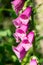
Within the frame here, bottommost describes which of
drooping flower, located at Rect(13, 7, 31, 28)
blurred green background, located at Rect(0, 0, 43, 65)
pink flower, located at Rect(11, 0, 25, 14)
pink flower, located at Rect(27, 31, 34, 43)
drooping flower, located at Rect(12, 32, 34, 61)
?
blurred green background, located at Rect(0, 0, 43, 65)

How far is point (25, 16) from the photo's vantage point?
9.85 ft

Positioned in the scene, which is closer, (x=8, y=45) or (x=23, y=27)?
(x=23, y=27)

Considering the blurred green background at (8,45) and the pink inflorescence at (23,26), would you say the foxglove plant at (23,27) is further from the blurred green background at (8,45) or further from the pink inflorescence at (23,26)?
the blurred green background at (8,45)

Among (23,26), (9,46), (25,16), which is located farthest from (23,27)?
(9,46)

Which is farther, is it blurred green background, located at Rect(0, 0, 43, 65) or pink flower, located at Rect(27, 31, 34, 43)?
blurred green background, located at Rect(0, 0, 43, 65)

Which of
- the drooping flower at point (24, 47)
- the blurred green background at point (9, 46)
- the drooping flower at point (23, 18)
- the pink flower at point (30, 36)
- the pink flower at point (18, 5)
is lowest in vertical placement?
the blurred green background at point (9, 46)

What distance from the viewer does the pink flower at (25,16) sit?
2.93 meters

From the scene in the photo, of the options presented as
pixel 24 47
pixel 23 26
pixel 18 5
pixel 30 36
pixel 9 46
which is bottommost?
pixel 9 46

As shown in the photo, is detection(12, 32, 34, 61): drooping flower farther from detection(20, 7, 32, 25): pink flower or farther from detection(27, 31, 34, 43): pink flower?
detection(20, 7, 32, 25): pink flower

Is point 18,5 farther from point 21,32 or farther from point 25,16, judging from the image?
point 21,32

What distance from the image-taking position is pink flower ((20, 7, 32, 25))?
2.93m

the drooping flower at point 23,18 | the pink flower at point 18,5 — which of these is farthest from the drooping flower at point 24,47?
the pink flower at point 18,5

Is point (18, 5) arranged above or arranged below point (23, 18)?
above

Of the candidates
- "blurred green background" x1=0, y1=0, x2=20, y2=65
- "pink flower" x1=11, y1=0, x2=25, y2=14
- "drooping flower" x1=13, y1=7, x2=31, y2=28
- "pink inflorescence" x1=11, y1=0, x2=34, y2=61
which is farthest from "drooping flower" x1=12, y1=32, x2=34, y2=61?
"blurred green background" x1=0, y1=0, x2=20, y2=65
